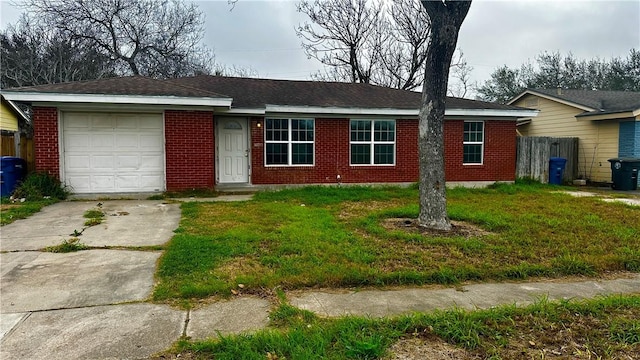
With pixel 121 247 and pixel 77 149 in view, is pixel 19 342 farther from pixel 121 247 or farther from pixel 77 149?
pixel 77 149

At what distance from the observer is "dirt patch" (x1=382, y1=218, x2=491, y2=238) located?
6.56 meters

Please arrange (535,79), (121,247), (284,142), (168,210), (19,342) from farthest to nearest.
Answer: (535,79) < (284,142) < (168,210) < (121,247) < (19,342)

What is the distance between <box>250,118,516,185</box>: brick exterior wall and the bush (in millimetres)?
5137

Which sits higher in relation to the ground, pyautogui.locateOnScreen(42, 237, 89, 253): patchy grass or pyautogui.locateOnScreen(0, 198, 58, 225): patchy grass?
pyautogui.locateOnScreen(0, 198, 58, 225): patchy grass

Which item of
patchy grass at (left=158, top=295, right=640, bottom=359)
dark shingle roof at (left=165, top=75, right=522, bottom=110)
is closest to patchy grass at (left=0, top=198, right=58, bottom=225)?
dark shingle roof at (left=165, top=75, right=522, bottom=110)

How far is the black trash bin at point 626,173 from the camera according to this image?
47.5 feet

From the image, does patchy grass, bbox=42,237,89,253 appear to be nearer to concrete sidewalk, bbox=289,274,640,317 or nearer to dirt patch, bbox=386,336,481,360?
concrete sidewalk, bbox=289,274,640,317

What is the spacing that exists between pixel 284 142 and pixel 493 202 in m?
6.37

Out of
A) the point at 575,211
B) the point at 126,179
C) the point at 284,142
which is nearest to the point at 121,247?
the point at 126,179

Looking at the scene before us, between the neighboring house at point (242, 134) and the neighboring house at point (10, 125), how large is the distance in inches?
121

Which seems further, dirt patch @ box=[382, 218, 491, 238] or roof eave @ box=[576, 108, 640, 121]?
roof eave @ box=[576, 108, 640, 121]

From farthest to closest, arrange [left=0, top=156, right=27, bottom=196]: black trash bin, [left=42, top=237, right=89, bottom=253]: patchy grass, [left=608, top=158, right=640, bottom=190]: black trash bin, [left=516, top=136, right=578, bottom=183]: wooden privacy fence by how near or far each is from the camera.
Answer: [left=516, top=136, right=578, bottom=183]: wooden privacy fence
[left=608, top=158, right=640, bottom=190]: black trash bin
[left=0, top=156, right=27, bottom=196]: black trash bin
[left=42, top=237, right=89, bottom=253]: patchy grass

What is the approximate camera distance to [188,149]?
36.5 feet

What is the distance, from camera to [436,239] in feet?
20.0
